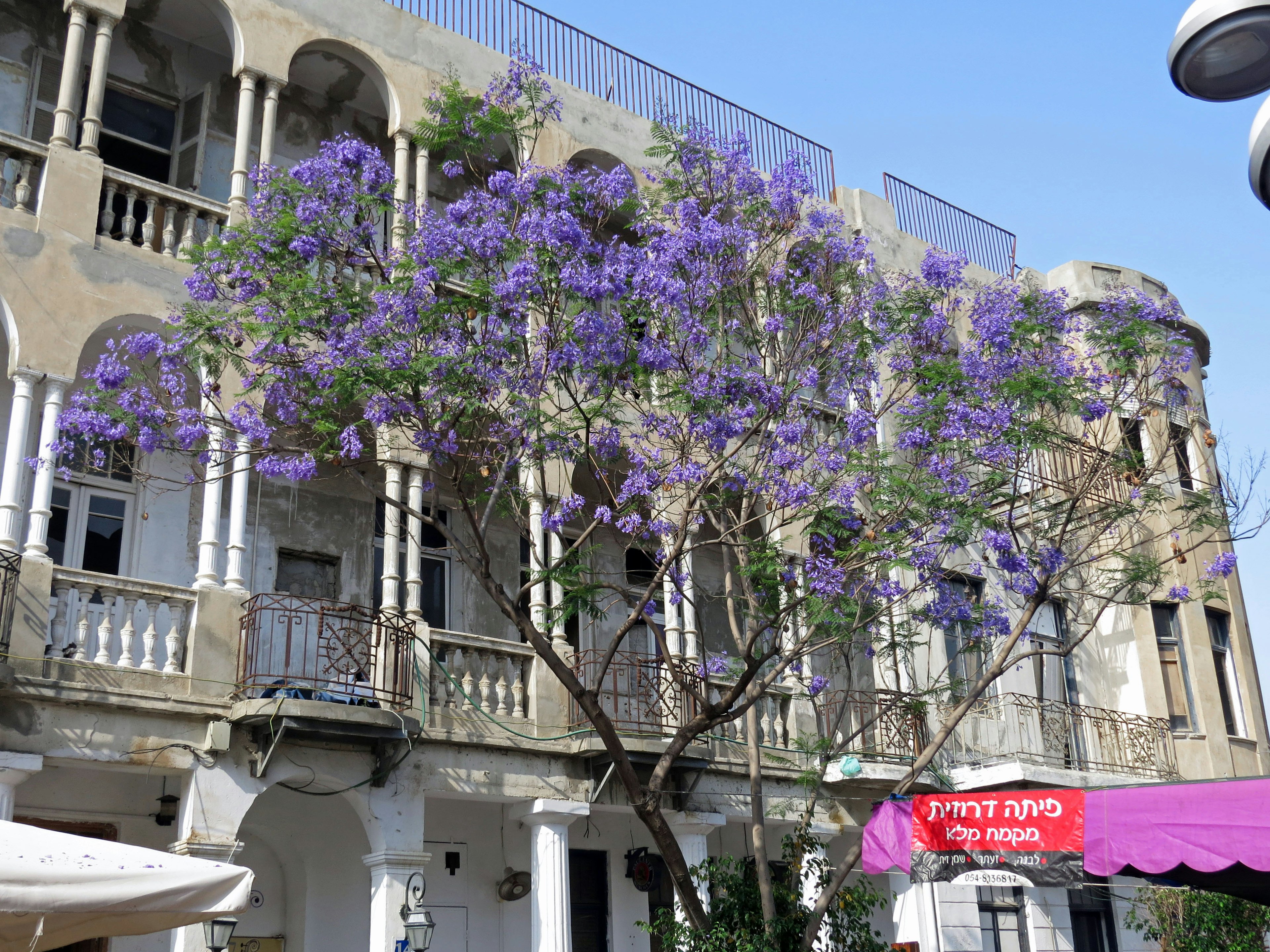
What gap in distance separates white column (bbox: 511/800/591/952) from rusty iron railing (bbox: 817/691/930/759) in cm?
433

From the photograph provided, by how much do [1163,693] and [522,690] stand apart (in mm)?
11804

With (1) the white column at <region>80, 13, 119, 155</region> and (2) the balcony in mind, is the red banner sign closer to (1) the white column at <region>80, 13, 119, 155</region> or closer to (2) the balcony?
(2) the balcony

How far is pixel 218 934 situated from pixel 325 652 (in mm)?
3306

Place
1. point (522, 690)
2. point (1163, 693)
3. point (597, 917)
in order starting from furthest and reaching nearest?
1. point (1163, 693)
2. point (597, 917)
3. point (522, 690)

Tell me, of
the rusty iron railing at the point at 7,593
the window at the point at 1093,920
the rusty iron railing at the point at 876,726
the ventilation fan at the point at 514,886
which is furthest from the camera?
the window at the point at 1093,920

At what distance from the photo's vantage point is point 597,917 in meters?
16.6

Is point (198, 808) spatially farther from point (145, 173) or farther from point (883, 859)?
point (145, 173)

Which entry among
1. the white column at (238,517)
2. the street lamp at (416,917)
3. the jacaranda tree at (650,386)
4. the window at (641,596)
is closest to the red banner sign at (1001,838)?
the jacaranda tree at (650,386)

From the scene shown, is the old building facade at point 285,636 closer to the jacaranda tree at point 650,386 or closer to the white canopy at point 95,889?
the jacaranda tree at point 650,386

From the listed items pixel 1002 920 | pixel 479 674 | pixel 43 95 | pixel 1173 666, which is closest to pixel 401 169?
pixel 43 95

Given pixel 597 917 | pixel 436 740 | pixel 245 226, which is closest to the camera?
pixel 245 226

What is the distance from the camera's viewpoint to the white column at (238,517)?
→ 1267 cm

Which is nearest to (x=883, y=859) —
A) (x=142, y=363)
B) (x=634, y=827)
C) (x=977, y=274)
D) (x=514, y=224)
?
(x=634, y=827)

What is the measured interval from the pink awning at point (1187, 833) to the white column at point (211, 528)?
8078 millimetres
